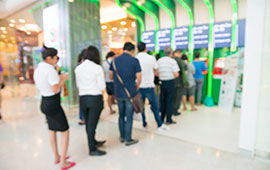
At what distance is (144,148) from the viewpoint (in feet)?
9.14

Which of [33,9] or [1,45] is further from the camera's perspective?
[1,45]

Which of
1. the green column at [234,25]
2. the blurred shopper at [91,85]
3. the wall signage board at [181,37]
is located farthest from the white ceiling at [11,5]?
the green column at [234,25]

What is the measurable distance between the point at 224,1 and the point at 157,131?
3960mm

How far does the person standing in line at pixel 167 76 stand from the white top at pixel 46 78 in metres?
1.96

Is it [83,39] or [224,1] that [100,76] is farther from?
[224,1]

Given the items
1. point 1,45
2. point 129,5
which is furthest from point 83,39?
point 1,45

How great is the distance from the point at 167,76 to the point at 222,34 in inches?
99.1

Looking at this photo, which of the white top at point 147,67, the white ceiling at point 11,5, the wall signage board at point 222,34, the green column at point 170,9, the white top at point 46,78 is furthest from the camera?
the white ceiling at point 11,5

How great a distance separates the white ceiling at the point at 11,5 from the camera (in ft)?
19.9

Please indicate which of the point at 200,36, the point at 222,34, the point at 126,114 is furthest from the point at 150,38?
the point at 126,114

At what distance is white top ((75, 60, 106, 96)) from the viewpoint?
238 cm

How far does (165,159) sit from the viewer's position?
2459mm

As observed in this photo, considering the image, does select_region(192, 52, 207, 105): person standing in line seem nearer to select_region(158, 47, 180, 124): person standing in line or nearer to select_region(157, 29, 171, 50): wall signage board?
select_region(157, 29, 171, 50): wall signage board

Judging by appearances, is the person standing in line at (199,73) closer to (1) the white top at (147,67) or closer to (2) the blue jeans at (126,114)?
(1) the white top at (147,67)
